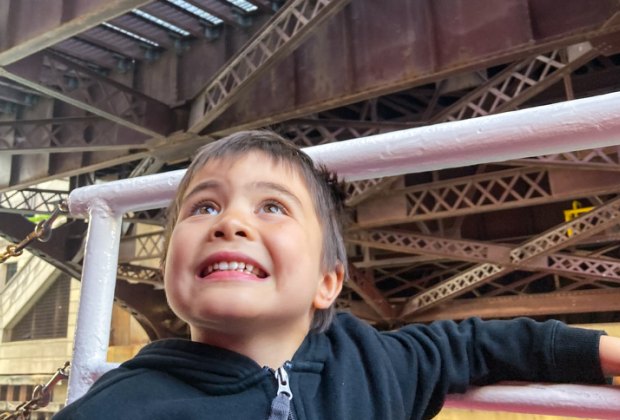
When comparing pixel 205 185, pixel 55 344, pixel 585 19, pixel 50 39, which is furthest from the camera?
pixel 55 344

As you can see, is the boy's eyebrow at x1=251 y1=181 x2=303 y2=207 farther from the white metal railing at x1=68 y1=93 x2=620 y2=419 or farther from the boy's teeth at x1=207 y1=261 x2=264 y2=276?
the boy's teeth at x1=207 y1=261 x2=264 y2=276

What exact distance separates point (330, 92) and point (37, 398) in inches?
198

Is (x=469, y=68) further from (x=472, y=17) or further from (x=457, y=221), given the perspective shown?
(x=457, y=221)

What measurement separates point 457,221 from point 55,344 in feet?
50.0

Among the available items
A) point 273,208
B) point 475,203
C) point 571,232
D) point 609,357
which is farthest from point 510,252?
point 273,208

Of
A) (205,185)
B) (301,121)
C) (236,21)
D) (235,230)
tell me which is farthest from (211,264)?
(301,121)

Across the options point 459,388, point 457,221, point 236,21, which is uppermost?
point 236,21

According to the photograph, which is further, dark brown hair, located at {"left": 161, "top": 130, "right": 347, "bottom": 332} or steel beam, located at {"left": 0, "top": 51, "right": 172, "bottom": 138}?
steel beam, located at {"left": 0, "top": 51, "right": 172, "bottom": 138}

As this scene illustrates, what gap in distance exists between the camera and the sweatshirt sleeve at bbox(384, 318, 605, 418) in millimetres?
1158

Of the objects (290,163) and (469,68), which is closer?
(290,163)

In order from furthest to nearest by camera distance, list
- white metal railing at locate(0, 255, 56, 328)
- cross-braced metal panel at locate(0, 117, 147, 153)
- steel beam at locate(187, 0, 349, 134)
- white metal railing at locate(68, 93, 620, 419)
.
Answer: white metal railing at locate(0, 255, 56, 328)
cross-braced metal panel at locate(0, 117, 147, 153)
steel beam at locate(187, 0, 349, 134)
white metal railing at locate(68, 93, 620, 419)

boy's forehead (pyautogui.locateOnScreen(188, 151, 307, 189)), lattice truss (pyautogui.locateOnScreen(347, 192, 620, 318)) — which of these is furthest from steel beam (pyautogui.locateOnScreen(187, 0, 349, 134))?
lattice truss (pyautogui.locateOnScreen(347, 192, 620, 318))

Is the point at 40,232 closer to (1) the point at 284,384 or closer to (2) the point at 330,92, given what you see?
(1) the point at 284,384

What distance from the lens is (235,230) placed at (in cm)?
121
